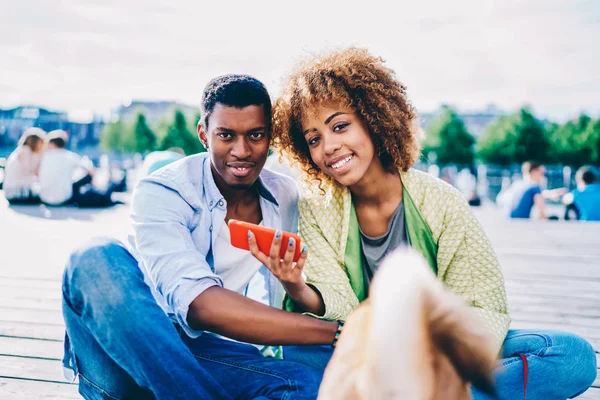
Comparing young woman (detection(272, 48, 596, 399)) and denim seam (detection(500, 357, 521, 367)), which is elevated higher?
young woman (detection(272, 48, 596, 399))

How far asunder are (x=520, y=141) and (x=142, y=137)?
130 feet

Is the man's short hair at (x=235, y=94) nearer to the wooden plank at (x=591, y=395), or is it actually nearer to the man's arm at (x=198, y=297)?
the man's arm at (x=198, y=297)

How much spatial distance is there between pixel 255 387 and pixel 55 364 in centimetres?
141

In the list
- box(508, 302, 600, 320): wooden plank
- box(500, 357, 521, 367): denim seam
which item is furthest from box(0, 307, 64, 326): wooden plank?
box(508, 302, 600, 320): wooden plank

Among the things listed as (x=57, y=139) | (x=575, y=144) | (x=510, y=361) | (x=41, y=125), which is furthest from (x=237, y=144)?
(x=41, y=125)

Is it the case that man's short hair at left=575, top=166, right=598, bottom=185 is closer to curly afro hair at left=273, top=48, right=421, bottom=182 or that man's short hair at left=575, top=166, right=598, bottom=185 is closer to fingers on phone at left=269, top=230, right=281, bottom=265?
curly afro hair at left=273, top=48, right=421, bottom=182

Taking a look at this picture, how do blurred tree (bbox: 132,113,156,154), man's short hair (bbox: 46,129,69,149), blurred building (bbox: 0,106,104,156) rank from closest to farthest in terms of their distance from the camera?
man's short hair (bbox: 46,129,69,149) < blurred tree (bbox: 132,113,156,154) < blurred building (bbox: 0,106,104,156)

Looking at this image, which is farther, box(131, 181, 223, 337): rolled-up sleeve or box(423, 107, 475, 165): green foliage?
box(423, 107, 475, 165): green foliage

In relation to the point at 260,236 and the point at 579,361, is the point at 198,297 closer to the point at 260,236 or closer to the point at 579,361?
the point at 260,236

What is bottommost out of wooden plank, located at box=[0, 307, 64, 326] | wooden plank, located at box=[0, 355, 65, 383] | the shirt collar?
wooden plank, located at box=[0, 307, 64, 326]

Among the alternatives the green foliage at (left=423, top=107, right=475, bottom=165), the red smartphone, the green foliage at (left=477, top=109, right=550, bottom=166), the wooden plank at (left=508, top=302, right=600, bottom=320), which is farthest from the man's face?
the green foliage at (left=423, top=107, right=475, bottom=165)

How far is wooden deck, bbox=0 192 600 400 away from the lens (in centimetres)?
277

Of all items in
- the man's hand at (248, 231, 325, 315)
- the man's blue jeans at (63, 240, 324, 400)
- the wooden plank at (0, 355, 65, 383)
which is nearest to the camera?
the man's blue jeans at (63, 240, 324, 400)

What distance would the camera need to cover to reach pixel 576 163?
138 ft
